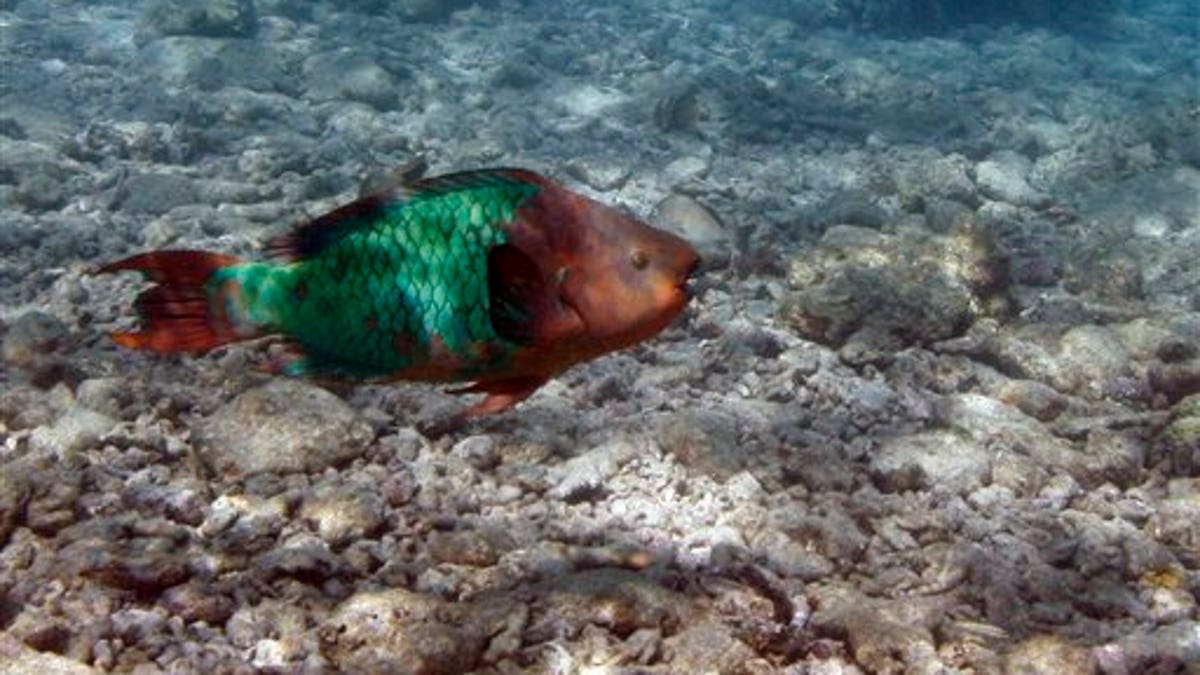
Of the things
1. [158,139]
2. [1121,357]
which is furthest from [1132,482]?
[158,139]

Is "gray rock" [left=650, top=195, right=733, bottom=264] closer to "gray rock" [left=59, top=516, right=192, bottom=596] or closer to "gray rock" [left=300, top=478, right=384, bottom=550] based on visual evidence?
"gray rock" [left=300, top=478, right=384, bottom=550]

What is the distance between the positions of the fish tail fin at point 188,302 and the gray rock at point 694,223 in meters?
5.37

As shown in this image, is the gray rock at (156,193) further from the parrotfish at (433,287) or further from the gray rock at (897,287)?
the parrotfish at (433,287)

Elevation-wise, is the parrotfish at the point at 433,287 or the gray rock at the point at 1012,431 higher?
the parrotfish at the point at 433,287

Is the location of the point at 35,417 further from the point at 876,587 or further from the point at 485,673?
the point at 876,587

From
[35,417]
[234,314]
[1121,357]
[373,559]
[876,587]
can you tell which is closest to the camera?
[234,314]

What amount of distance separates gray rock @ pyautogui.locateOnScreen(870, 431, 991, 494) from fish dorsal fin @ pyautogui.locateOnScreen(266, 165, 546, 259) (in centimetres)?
322

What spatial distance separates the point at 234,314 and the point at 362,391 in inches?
112

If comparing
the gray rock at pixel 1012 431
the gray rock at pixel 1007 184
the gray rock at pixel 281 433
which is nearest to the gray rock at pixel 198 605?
the gray rock at pixel 281 433

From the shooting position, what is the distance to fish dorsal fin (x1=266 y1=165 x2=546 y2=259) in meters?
1.85

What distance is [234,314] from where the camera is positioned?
72.9 inches

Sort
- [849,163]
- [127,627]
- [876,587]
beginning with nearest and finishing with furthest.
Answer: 1. [127,627]
2. [876,587]
3. [849,163]

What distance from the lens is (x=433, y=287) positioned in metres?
1.81

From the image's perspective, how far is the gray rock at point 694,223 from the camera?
23.5ft
